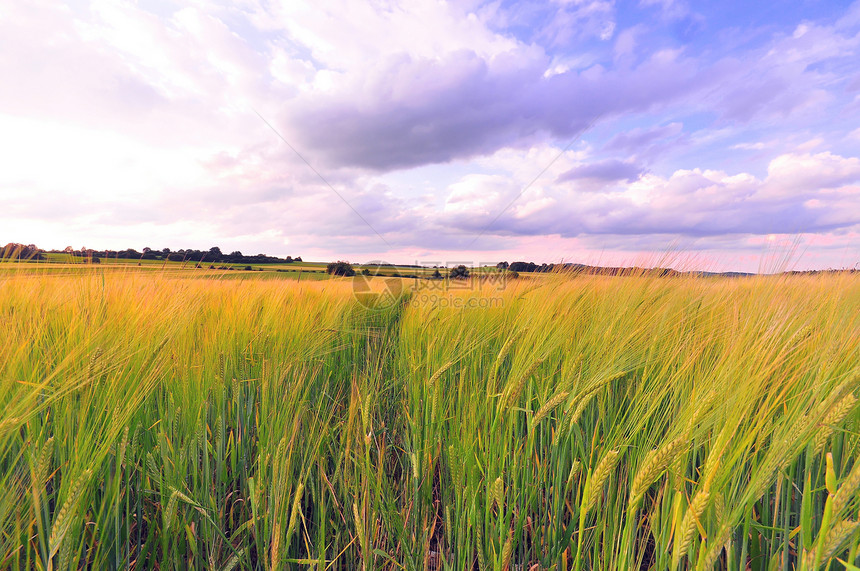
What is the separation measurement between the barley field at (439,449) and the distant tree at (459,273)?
77.5 inches

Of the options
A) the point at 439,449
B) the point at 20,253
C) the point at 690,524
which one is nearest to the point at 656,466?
the point at 690,524

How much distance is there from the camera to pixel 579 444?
1227 mm

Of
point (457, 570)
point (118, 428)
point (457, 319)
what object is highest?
point (457, 319)

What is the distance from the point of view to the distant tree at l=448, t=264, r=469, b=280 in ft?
13.4

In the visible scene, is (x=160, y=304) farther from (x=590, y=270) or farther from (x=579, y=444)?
(x=590, y=270)

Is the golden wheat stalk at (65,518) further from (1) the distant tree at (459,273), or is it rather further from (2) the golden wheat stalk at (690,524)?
(1) the distant tree at (459,273)

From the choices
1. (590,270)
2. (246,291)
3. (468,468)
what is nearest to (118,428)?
(468,468)

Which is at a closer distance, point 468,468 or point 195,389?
point 468,468

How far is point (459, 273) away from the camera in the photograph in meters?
4.38

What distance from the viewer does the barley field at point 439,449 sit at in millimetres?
827

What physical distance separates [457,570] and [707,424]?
2.42 feet

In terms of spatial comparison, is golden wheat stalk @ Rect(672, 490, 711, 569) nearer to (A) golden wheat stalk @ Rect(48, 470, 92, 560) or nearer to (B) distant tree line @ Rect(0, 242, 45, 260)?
(A) golden wheat stalk @ Rect(48, 470, 92, 560)

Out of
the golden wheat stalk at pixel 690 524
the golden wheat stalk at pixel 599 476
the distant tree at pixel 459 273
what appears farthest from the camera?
the distant tree at pixel 459 273

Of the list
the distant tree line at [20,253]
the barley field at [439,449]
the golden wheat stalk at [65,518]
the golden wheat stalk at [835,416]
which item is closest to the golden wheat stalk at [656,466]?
the barley field at [439,449]
